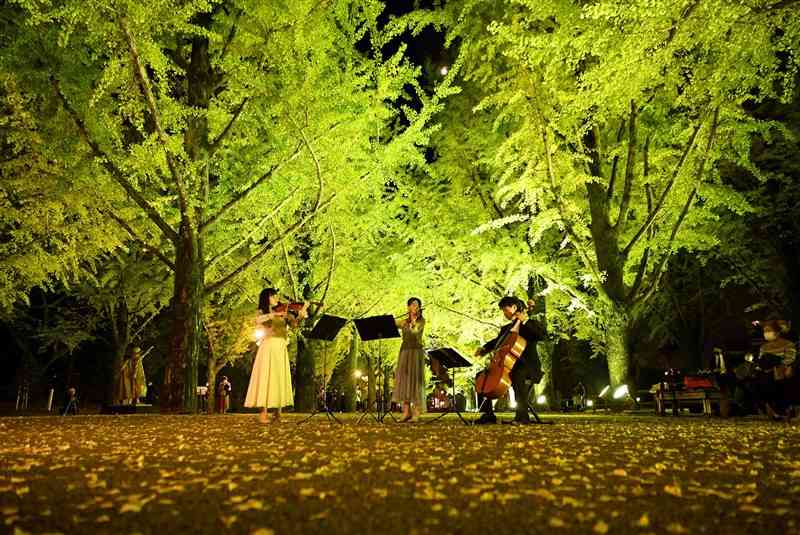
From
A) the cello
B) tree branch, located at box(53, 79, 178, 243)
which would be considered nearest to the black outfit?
the cello

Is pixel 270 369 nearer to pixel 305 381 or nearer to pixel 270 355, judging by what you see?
A: pixel 270 355

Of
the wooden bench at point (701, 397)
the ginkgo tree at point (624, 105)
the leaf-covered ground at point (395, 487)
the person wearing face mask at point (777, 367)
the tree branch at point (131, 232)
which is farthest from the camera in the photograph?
the wooden bench at point (701, 397)

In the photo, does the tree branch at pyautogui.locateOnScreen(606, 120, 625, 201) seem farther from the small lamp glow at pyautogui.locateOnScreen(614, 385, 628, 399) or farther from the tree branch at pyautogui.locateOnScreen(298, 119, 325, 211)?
the tree branch at pyautogui.locateOnScreen(298, 119, 325, 211)

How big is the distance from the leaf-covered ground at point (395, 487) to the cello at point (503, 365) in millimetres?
2749

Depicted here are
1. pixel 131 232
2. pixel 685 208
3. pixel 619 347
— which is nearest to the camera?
pixel 131 232

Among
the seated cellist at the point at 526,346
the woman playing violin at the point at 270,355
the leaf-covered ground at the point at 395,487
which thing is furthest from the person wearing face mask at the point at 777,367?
the woman playing violin at the point at 270,355

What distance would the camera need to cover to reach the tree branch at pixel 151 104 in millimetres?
8375

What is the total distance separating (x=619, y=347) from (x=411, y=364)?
5.77 m

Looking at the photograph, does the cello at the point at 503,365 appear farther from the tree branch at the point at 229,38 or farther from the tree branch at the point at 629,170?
the tree branch at the point at 229,38

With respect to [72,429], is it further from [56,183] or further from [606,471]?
[606,471]

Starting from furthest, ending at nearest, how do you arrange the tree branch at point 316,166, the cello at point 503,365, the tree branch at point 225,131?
the tree branch at point 225,131
the tree branch at point 316,166
the cello at point 503,365

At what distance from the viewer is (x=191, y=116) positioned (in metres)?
11.1

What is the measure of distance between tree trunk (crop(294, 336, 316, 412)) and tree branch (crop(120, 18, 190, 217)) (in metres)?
8.72

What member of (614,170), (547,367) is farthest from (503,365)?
(547,367)
